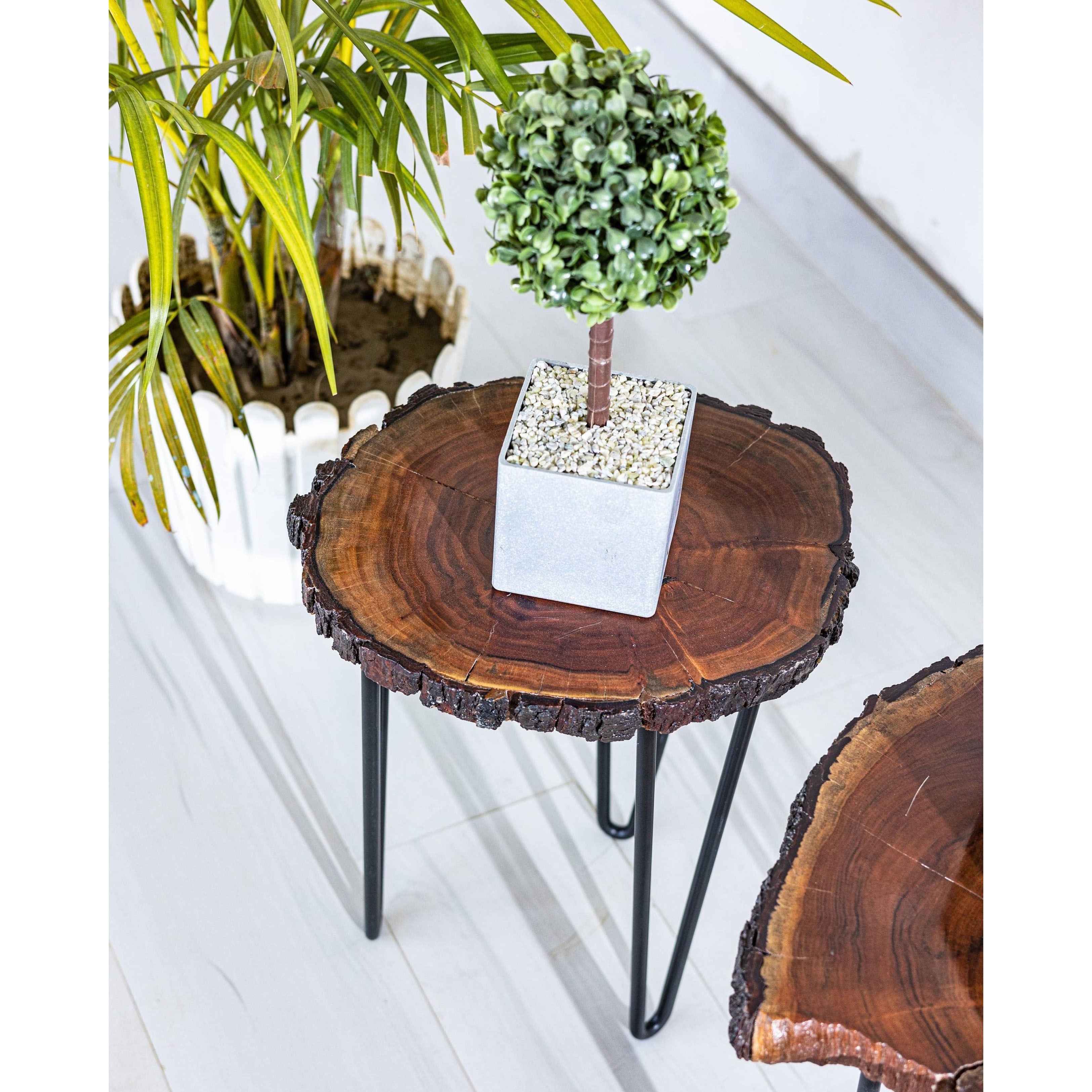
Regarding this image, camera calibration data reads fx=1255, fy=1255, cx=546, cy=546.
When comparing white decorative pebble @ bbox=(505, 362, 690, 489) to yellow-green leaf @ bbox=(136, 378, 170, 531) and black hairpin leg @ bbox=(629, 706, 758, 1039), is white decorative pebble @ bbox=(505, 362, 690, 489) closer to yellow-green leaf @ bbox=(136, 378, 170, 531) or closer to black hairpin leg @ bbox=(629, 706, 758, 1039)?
black hairpin leg @ bbox=(629, 706, 758, 1039)

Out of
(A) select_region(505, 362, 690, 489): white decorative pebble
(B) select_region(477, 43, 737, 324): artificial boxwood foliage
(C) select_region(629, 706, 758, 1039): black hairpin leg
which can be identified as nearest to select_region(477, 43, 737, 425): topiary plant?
(B) select_region(477, 43, 737, 324): artificial boxwood foliage

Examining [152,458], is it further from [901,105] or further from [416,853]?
[901,105]

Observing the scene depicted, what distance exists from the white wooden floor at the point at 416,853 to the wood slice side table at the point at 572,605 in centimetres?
27

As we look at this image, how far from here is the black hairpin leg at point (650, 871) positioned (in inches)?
42.5

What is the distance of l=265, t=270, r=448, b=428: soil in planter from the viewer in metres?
1.69

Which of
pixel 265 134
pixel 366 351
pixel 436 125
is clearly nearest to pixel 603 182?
pixel 436 125

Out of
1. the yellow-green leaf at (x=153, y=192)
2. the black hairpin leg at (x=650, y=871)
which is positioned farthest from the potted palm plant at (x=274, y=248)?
the black hairpin leg at (x=650, y=871)

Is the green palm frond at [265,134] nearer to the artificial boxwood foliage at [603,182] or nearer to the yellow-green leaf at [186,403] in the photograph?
the yellow-green leaf at [186,403]

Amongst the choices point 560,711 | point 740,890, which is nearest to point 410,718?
point 740,890
